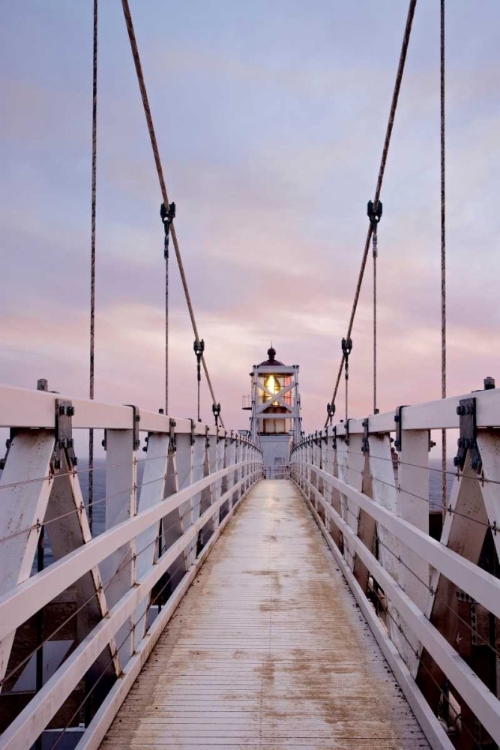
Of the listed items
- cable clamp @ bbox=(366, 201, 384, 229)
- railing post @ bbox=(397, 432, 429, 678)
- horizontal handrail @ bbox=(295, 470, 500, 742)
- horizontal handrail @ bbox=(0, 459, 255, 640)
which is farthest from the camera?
cable clamp @ bbox=(366, 201, 384, 229)

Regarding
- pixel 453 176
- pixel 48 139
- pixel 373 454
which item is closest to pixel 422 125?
pixel 453 176

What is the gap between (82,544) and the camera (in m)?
2.57

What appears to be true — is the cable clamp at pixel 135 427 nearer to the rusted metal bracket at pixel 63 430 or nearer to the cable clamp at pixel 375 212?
the rusted metal bracket at pixel 63 430

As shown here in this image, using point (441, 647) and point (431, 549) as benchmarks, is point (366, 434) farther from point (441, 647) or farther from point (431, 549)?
point (441, 647)

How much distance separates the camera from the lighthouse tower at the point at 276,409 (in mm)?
35250

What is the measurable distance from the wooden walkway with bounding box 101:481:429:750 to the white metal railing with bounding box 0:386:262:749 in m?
0.18

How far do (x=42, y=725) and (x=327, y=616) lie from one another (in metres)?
2.91

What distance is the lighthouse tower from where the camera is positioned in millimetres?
35250

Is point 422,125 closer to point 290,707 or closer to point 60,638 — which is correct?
point 60,638

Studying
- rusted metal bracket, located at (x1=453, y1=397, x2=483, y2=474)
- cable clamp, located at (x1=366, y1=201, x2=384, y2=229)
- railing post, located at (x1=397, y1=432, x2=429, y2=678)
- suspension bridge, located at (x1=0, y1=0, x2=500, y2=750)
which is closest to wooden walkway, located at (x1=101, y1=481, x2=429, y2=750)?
suspension bridge, located at (x1=0, y1=0, x2=500, y2=750)

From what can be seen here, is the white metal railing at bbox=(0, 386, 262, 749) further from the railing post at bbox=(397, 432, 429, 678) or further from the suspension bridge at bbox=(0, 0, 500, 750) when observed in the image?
the railing post at bbox=(397, 432, 429, 678)

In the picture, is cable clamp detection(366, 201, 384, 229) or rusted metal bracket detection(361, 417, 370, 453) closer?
rusted metal bracket detection(361, 417, 370, 453)

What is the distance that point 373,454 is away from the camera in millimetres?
4086

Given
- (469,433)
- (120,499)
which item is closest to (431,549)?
(469,433)
